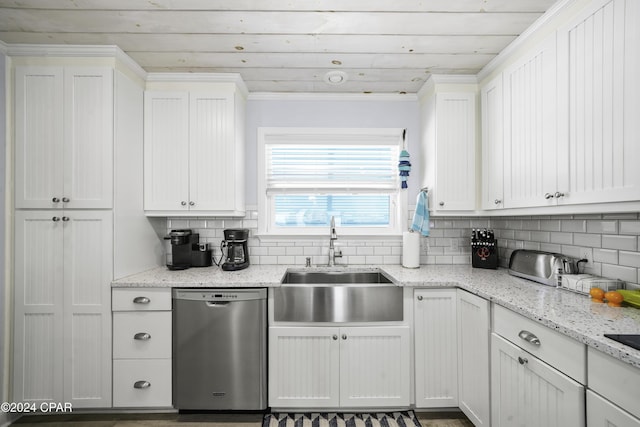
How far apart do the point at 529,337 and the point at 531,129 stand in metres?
1.18

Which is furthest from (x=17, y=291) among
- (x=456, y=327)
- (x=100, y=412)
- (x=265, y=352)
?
(x=456, y=327)

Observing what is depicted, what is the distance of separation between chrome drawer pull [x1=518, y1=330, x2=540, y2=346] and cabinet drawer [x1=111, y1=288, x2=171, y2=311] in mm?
1989

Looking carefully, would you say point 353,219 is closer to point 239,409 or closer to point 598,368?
point 239,409

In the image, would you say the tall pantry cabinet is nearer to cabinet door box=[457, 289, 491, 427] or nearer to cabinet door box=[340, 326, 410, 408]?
cabinet door box=[340, 326, 410, 408]

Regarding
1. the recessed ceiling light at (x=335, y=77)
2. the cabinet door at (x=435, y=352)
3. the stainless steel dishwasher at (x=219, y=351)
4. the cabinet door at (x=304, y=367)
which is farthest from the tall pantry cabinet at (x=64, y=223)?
the cabinet door at (x=435, y=352)

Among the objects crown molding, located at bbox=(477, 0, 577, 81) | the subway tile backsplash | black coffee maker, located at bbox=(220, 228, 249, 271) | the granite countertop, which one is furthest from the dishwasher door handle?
crown molding, located at bbox=(477, 0, 577, 81)

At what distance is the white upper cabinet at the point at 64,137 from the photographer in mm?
2027

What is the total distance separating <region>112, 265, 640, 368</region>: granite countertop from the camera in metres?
1.14

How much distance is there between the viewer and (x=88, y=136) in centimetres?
206

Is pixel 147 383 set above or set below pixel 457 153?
below

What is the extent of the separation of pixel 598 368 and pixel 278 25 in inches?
83.5

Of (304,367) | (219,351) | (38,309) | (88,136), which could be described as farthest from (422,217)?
(38,309)

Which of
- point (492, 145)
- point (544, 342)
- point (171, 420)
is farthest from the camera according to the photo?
point (492, 145)

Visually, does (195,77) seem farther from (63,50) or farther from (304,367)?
(304,367)
